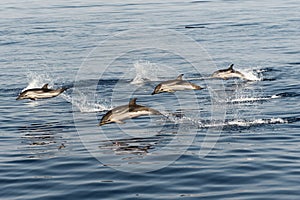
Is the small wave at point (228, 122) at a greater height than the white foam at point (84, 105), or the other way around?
the small wave at point (228, 122)

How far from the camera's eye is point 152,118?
71.8ft

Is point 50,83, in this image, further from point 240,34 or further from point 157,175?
Result: point 240,34

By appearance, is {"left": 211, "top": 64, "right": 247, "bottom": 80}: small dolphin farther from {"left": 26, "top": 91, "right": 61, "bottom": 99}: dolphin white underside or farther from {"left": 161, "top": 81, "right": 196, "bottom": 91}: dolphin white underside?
{"left": 26, "top": 91, "right": 61, "bottom": 99}: dolphin white underside

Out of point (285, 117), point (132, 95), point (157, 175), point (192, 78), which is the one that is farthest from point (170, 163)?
point (192, 78)

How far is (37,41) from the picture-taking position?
46969 millimetres

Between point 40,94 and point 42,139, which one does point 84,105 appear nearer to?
point 40,94

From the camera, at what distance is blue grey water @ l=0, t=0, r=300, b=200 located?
14.4m

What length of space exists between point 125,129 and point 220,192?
7.29m

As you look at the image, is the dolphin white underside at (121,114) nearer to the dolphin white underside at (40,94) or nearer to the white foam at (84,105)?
the dolphin white underside at (40,94)

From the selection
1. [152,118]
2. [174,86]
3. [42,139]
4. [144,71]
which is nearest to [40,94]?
[42,139]

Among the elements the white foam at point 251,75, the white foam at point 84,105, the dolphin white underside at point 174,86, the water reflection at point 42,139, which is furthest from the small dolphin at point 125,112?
the white foam at point 251,75

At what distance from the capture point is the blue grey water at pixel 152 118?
1437cm

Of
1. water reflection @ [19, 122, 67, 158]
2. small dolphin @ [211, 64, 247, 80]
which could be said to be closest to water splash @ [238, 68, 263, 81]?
small dolphin @ [211, 64, 247, 80]

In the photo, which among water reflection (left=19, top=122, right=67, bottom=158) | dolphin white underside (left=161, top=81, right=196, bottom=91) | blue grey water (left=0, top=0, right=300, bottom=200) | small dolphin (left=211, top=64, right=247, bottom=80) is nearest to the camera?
blue grey water (left=0, top=0, right=300, bottom=200)
